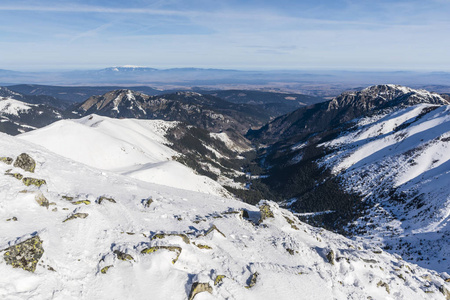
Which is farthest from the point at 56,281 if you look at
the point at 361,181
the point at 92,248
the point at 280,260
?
the point at 361,181

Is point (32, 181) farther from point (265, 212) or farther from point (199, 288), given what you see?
point (265, 212)

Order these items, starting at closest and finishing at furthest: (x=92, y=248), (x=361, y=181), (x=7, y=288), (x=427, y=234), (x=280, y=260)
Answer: (x=7, y=288), (x=92, y=248), (x=280, y=260), (x=427, y=234), (x=361, y=181)

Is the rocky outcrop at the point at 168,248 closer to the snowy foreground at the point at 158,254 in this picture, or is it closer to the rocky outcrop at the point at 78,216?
the snowy foreground at the point at 158,254

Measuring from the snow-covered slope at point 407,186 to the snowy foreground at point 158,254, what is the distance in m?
60.8

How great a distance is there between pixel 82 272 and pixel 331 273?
2482 centimetres

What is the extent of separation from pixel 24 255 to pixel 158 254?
909 cm

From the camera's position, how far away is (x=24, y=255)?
15828mm

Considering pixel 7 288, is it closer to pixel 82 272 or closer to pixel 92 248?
pixel 82 272

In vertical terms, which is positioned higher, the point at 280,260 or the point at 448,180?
the point at 280,260

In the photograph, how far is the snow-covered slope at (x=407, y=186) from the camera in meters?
85.0

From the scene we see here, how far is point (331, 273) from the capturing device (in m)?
26.4

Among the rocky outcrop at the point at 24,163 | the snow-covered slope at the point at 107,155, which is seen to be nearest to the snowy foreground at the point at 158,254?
the rocky outcrop at the point at 24,163

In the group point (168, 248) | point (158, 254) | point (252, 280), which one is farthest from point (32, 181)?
point (252, 280)

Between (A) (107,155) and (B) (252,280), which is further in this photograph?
(A) (107,155)
